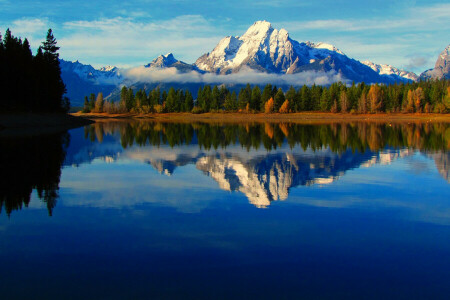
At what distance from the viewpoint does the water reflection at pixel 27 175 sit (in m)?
21.7

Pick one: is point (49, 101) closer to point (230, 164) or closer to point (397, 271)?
point (230, 164)

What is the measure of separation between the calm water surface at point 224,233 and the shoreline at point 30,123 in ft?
142

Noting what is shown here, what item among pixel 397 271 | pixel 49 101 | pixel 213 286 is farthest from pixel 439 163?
pixel 49 101

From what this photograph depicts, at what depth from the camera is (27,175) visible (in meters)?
28.5

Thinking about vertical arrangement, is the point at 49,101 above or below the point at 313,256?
above

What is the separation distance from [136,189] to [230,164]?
12.7m

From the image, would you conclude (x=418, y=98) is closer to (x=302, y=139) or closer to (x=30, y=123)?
(x=302, y=139)

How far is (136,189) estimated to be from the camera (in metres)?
25.3

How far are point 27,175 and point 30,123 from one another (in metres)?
62.4

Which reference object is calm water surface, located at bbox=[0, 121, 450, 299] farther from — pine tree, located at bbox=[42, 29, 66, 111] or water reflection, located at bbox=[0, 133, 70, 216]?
pine tree, located at bbox=[42, 29, 66, 111]

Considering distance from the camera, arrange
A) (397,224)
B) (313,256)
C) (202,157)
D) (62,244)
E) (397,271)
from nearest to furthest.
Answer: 1. (397,271)
2. (313,256)
3. (62,244)
4. (397,224)
5. (202,157)

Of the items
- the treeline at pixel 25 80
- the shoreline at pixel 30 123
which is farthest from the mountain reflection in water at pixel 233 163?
the treeline at pixel 25 80

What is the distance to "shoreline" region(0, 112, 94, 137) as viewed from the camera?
7174 centimetres

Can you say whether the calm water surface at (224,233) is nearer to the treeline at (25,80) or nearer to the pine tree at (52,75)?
the treeline at (25,80)
